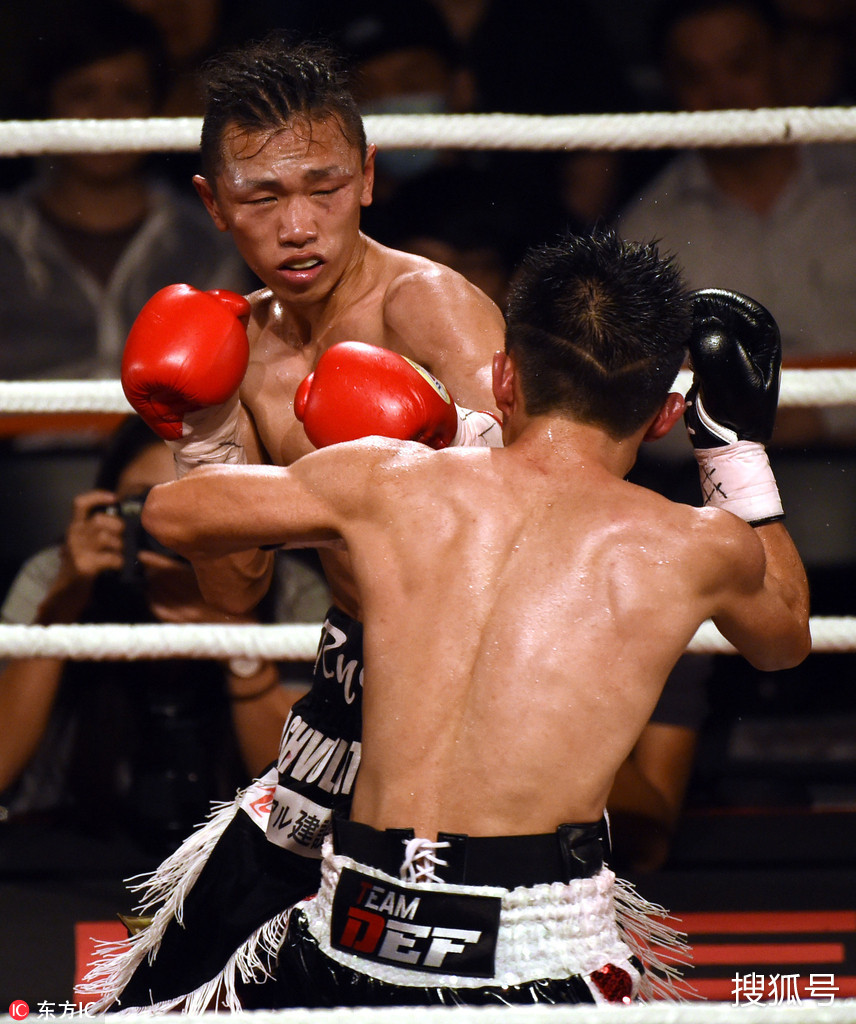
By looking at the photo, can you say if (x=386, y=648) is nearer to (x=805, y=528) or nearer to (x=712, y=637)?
(x=712, y=637)

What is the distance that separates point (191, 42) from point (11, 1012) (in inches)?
80.1

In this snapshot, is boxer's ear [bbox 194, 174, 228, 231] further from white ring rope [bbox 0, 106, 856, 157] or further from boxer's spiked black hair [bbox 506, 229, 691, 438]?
boxer's spiked black hair [bbox 506, 229, 691, 438]

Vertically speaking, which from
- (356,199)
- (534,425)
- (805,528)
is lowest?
(534,425)

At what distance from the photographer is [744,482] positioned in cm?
122

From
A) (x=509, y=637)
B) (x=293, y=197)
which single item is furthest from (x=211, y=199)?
(x=509, y=637)

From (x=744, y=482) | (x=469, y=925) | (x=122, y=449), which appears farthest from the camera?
(x=122, y=449)

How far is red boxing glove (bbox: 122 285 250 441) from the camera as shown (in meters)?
1.24

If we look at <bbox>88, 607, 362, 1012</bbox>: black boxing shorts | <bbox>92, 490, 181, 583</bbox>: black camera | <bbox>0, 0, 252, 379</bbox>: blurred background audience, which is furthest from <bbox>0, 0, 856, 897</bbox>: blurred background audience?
<bbox>88, 607, 362, 1012</bbox>: black boxing shorts

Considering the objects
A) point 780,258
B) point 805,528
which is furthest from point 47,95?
point 805,528

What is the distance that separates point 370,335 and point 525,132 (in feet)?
1.33

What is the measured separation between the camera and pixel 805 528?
2.23 meters

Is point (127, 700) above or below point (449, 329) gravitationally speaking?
below

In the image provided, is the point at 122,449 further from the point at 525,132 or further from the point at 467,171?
the point at 467,171

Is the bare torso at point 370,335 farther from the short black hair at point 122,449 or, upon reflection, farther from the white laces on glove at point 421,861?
the short black hair at point 122,449
